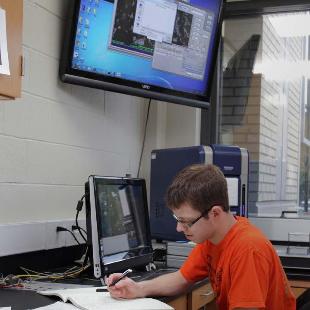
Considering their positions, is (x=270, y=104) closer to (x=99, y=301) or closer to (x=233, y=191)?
(x=233, y=191)

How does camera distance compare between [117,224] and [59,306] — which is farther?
[117,224]

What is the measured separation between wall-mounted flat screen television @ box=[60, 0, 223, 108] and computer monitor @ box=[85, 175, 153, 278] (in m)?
0.57

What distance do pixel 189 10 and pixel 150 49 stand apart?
0.35 meters

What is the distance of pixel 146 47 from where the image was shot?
105 inches

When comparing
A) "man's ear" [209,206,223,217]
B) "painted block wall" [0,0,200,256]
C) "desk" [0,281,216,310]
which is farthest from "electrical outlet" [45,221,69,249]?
"man's ear" [209,206,223,217]

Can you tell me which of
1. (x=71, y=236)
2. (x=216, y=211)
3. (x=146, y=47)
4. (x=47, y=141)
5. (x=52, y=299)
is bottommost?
(x=52, y=299)

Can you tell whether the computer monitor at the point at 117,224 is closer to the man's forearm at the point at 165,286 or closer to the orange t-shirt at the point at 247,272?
the man's forearm at the point at 165,286

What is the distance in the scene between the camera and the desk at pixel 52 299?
157cm

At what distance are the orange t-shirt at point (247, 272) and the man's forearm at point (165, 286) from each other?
129mm

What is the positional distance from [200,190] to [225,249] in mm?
209

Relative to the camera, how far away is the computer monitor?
6.38 ft

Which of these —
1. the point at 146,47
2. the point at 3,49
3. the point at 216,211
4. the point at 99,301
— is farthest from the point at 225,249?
the point at 146,47

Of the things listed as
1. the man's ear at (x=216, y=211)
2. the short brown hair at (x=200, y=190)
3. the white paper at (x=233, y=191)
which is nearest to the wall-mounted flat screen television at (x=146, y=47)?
the white paper at (x=233, y=191)

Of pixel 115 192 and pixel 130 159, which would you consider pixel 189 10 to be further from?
pixel 115 192
